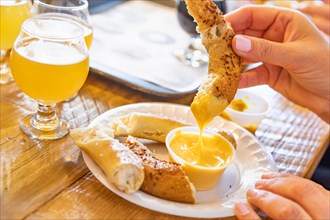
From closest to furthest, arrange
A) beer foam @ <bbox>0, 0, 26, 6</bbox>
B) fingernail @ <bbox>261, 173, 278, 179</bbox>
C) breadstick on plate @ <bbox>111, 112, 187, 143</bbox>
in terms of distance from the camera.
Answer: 1. fingernail @ <bbox>261, 173, 278, 179</bbox>
2. breadstick on plate @ <bbox>111, 112, 187, 143</bbox>
3. beer foam @ <bbox>0, 0, 26, 6</bbox>

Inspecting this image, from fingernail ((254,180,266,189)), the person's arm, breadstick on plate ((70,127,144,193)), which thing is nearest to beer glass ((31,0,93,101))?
breadstick on plate ((70,127,144,193))

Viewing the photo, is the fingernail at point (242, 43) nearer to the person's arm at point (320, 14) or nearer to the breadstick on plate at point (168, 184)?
the breadstick on plate at point (168, 184)

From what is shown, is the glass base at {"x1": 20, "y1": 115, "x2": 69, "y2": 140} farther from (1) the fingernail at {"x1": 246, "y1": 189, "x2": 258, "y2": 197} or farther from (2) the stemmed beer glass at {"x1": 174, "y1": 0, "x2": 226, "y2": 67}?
(2) the stemmed beer glass at {"x1": 174, "y1": 0, "x2": 226, "y2": 67}

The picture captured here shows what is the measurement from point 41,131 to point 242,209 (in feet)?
1.59

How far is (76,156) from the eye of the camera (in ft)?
3.39

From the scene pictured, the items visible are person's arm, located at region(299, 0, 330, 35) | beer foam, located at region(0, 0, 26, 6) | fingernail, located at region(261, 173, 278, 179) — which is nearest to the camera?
fingernail, located at region(261, 173, 278, 179)

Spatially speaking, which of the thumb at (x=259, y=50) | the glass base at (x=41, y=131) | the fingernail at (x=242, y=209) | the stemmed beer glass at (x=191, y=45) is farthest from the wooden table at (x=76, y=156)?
the stemmed beer glass at (x=191, y=45)

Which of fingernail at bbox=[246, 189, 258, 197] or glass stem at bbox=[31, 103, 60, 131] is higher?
fingernail at bbox=[246, 189, 258, 197]

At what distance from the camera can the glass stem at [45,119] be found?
3.63ft

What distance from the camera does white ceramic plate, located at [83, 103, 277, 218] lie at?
90 centimetres

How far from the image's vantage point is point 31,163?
3.20ft

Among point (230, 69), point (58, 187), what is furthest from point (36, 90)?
point (230, 69)

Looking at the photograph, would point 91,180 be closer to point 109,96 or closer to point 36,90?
point 36,90

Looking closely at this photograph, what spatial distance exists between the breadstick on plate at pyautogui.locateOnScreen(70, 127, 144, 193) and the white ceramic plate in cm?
2
